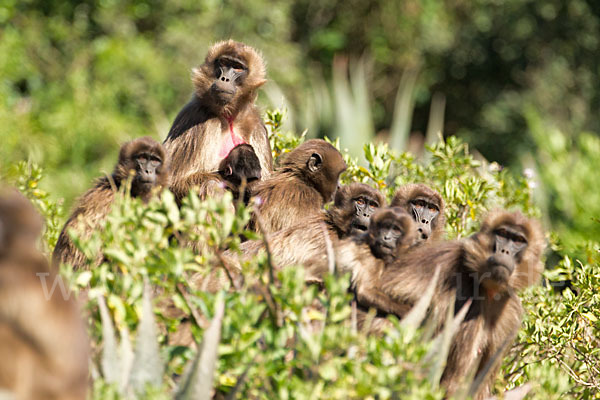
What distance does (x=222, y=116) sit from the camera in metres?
7.41

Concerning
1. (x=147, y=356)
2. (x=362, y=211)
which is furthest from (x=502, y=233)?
(x=147, y=356)

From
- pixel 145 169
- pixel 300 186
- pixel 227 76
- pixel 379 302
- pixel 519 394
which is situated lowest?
pixel 519 394

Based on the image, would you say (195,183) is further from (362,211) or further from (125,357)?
(125,357)

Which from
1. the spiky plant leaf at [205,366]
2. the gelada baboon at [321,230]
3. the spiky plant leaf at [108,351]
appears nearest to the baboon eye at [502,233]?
the gelada baboon at [321,230]

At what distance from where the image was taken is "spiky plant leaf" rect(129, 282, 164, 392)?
3.76 metres

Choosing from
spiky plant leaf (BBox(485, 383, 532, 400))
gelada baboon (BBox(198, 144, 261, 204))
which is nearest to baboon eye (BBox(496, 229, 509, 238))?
spiky plant leaf (BBox(485, 383, 532, 400))

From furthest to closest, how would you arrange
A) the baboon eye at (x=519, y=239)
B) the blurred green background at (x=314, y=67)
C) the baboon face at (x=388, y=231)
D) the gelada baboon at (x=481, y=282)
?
1. the blurred green background at (x=314, y=67)
2. the baboon face at (x=388, y=231)
3. the baboon eye at (x=519, y=239)
4. the gelada baboon at (x=481, y=282)

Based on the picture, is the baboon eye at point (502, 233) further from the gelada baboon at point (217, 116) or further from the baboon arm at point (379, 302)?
the gelada baboon at point (217, 116)

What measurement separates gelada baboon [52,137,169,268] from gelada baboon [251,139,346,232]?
0.80 metres

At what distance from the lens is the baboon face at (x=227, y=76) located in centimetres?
718

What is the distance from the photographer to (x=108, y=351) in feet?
12.6

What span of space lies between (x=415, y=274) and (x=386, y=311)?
28 cm

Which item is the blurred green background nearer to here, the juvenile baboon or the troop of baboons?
the troop of baboons

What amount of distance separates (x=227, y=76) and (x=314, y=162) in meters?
1.08
